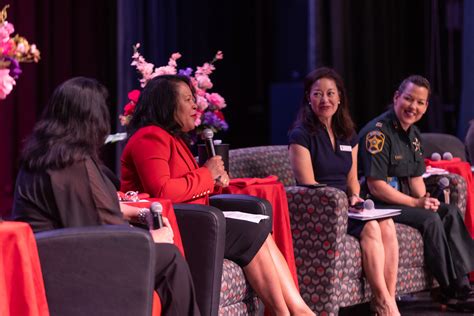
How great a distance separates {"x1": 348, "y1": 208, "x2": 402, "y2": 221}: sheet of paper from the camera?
13.5 feet

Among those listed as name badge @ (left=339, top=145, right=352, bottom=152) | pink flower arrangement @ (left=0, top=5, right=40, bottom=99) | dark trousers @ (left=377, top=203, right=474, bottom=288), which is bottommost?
dark trousers @ (left=377, top=203, right=474, bottom=288)

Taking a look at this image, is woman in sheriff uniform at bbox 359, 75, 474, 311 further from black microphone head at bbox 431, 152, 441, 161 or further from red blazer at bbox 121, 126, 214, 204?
red blazer at bbox 121, 126, 214, 204

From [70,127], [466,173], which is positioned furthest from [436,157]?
[70,127]

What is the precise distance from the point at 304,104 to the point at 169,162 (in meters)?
1.13

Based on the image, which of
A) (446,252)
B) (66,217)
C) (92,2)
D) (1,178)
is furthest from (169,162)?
(92,2)

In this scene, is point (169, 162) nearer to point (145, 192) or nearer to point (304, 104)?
point (145, 192)

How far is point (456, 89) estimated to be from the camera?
24.0 feet

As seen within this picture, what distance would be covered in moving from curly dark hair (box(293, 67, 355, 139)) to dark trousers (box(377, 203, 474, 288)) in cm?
44

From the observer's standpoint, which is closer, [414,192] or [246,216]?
[246,216]

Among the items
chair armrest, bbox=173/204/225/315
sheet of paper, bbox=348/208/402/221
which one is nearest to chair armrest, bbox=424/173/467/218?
sheet of paper, bbox=348/208/402/221

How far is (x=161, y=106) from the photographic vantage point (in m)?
3.57

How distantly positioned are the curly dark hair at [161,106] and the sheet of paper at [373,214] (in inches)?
38.7

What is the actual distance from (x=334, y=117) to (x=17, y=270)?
2.42m

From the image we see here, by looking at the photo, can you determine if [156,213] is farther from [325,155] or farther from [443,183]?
[443,183]
